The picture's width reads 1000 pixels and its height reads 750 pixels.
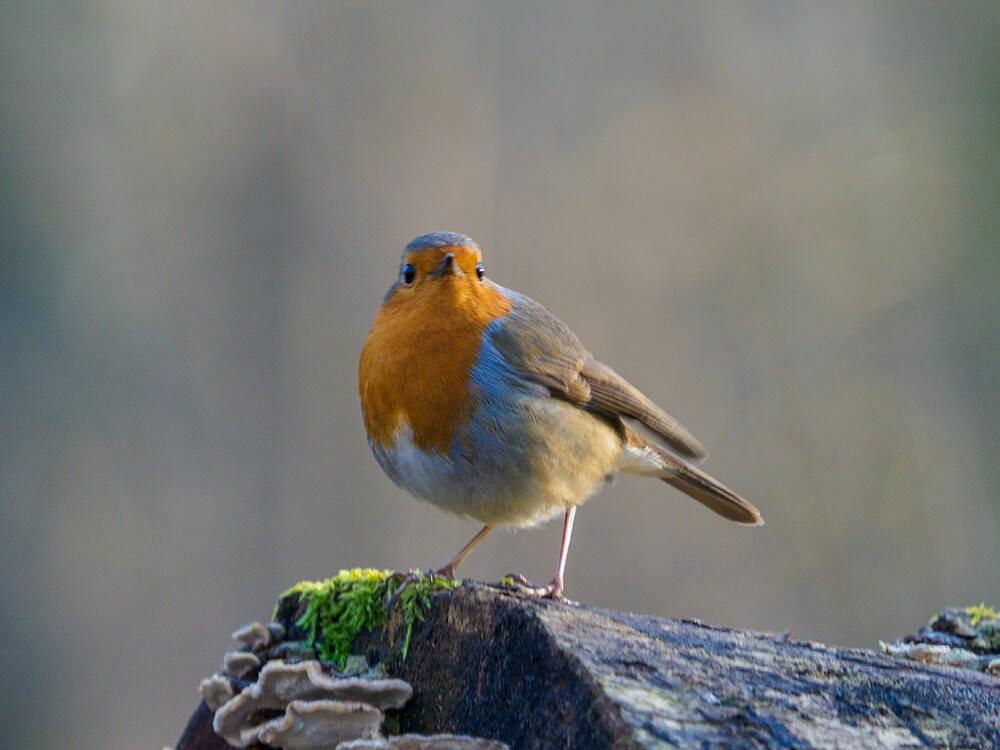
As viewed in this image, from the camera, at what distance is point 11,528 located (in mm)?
5742

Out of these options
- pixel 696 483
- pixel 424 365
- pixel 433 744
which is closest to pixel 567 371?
pixel 424 365

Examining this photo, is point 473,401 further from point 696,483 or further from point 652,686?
point 696,483

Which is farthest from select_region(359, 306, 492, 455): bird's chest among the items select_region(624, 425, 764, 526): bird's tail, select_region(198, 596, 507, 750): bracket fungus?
select_region(624, 425, 764, 526): bird's tail

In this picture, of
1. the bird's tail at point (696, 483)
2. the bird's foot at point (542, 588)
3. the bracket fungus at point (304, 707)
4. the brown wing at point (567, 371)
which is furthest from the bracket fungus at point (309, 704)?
the bird's tail at point (696, 483)

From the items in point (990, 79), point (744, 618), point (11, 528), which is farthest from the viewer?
point (990, 79)

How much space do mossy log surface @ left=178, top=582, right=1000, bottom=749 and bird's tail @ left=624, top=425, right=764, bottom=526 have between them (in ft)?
4.45

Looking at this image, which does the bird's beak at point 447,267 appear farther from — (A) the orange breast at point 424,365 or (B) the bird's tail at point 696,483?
(B) the bird's tail at point 696,483

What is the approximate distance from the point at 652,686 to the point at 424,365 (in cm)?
132

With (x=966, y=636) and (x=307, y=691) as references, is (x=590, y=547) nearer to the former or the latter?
(x=966, y=636)

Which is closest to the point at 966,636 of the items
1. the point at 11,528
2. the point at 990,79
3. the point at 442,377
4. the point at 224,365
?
the point at 442,377

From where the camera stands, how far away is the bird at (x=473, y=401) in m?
2.78

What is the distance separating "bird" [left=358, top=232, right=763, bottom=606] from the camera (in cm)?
278

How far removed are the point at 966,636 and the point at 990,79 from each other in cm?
679

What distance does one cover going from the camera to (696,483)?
12.7ft
